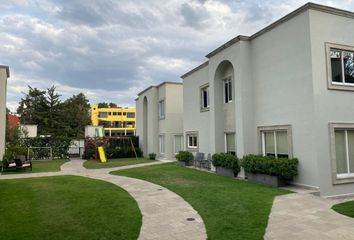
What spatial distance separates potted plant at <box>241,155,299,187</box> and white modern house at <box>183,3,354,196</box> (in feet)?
1.45

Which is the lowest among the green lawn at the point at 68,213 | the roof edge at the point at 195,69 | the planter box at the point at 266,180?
the green lawn at the point at 68,213

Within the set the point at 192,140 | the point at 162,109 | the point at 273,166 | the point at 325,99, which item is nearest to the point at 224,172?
the point at 273,166

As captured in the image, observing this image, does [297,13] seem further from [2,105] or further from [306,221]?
[2,105]

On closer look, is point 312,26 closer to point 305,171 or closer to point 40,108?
point 305,171

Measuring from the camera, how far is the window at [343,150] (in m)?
11.2

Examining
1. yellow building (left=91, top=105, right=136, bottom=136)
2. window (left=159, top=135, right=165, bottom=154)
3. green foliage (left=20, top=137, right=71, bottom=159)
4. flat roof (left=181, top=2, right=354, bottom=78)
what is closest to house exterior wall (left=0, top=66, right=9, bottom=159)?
green foliage (left=20, top=137, right=71, bottom=159)

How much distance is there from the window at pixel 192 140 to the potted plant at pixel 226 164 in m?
4.58

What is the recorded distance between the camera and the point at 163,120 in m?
27.2

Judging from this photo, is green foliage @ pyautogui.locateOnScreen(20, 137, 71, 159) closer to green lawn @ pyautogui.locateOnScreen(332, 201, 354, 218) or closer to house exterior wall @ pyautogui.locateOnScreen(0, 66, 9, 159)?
house exterior wall @ pyautogui.locateOnScreen(0, 66, 9, 159)

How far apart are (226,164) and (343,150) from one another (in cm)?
579

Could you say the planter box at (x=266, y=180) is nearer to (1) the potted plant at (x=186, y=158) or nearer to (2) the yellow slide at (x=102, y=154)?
(1) the potted plant at (x=186, y=158)

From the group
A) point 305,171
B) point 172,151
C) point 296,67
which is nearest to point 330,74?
point 296,67

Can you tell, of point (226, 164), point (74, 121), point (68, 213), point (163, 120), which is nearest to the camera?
point (68, 213)

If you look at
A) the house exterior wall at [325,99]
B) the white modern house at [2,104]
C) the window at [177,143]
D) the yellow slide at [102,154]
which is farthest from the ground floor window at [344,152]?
the yellow slide at [102,154]
